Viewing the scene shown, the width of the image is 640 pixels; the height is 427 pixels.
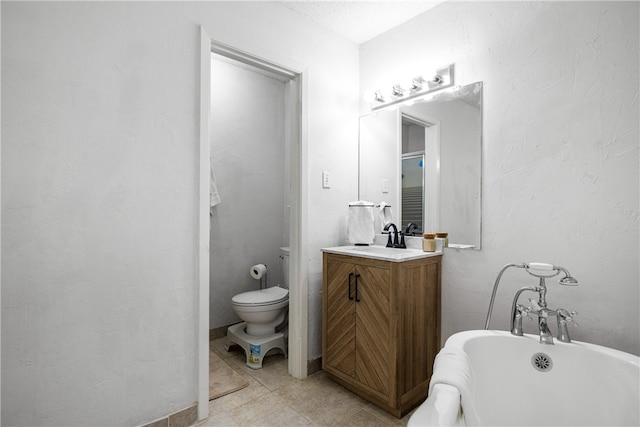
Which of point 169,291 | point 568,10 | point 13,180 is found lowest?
point 169,291

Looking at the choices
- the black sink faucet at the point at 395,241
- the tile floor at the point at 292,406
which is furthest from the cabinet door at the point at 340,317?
the black sink faucet at the point at 395,241

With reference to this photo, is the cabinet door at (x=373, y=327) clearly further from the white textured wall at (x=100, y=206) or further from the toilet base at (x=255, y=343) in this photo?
the white textured wall at (x=100, y=206)

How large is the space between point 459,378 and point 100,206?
1.64m

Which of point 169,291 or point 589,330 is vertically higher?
point 169,291

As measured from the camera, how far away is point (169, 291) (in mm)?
1750

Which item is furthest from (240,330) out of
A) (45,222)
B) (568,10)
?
(568,10)

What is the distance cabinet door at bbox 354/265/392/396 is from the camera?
188 cm

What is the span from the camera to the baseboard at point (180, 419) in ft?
5.58

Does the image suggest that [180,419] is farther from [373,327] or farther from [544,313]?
[544,313]

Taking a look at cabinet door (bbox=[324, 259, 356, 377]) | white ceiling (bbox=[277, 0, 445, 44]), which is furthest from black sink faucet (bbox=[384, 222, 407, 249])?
white ceiling (bbox=[277, 0, 445, 44])

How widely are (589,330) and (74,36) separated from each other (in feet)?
8.98

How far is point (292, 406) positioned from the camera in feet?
6.54

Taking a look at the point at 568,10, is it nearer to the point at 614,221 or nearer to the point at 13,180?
the point at 614,221

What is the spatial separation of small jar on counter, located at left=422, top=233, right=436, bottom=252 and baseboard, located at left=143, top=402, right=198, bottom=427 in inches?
64.0
